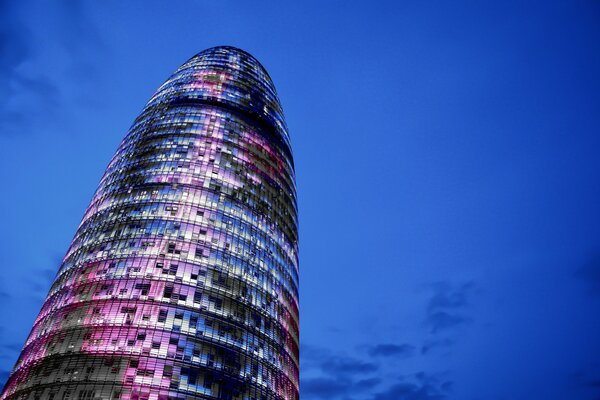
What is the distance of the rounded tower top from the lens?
132 m

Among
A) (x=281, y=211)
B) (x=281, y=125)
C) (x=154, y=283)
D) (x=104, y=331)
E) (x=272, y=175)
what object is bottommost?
A: (x=104, y=331)

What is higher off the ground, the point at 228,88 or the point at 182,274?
the point at 228,88

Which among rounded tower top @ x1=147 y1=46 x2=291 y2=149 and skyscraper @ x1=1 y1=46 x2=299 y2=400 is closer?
skyscraper @ x1=1 y1=46 x2=299 y2=400

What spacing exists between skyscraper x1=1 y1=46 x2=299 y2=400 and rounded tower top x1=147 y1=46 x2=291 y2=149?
801mm

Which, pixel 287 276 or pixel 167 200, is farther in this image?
pixel 287 276

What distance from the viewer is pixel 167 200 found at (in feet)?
341

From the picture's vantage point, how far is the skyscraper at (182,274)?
83375 millimetres

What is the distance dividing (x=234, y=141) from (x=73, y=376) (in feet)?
209

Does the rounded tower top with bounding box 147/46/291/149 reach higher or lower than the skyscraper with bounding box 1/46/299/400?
higher

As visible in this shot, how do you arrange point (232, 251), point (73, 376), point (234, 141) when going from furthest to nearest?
point (234, 141)
point (232, 251)
point (73, 376)

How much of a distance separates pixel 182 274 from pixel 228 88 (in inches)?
2455

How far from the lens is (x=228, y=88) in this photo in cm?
13575

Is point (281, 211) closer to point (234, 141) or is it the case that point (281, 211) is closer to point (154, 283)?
point (234, 141)

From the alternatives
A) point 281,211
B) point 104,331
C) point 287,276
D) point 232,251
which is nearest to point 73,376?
point 104,331
